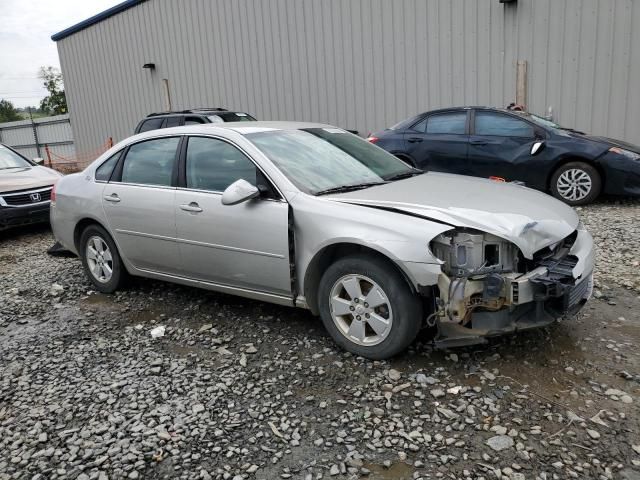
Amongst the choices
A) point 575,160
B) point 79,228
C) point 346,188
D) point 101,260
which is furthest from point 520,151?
point 79,228

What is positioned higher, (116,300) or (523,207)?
(523,207)

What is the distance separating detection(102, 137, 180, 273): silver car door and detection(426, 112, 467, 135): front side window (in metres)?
5.12

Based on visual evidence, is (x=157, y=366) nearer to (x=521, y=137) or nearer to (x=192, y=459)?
(x=192, y=459)

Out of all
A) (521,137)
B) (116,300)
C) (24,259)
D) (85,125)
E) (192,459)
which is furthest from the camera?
(85,125)

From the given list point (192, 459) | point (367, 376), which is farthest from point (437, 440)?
point (192, 459)

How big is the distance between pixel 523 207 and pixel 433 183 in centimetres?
74

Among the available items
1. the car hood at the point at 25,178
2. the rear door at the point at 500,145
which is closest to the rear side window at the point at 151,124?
the car hood at the point at 25,178

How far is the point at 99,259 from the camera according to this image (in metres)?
5.16

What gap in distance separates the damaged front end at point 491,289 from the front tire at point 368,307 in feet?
0.58

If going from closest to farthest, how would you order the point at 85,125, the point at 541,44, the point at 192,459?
the point at 192,459, the point at 541,44, the point at 85,125

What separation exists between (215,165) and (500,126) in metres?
5.28

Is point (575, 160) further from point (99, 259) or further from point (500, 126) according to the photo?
point (99, 259)

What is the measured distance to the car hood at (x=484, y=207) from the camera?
3160 mm

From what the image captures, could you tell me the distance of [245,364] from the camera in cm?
363
